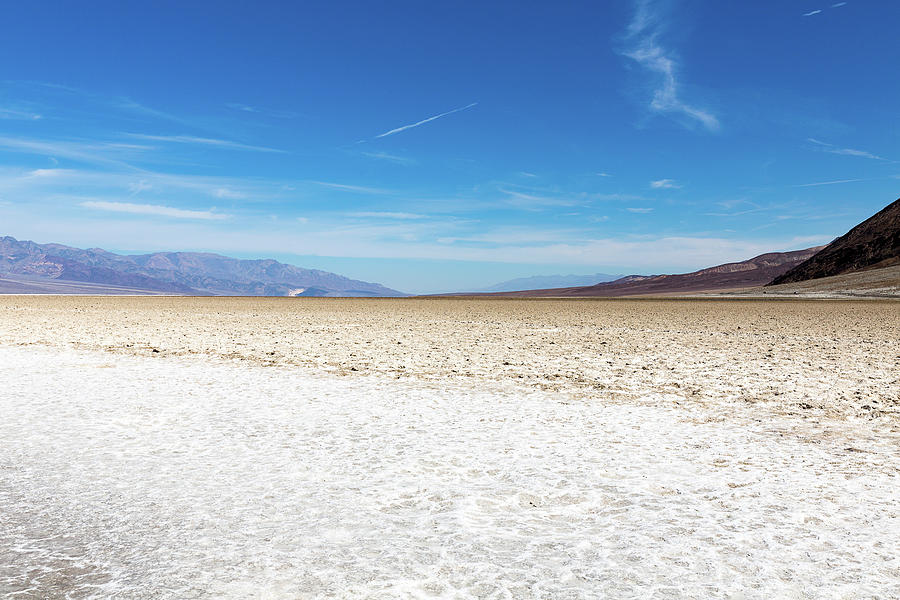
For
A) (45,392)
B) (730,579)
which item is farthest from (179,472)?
(45,392)

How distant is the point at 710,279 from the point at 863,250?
71.6 metres

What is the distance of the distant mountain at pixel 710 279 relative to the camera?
147 m

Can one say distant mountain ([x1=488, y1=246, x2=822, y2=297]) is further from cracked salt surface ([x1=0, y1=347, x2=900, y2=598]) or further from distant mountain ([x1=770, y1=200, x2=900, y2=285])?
cracked salt surface ([x1=0, y1=347, x2=900, y2=598])

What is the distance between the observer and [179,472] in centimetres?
532

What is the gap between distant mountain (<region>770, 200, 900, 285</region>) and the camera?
84.4 meters

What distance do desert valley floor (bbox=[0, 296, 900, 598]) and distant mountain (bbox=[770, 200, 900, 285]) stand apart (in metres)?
86.9

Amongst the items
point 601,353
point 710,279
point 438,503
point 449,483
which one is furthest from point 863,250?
point 438,503

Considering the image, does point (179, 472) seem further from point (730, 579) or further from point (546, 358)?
point (546, 358)

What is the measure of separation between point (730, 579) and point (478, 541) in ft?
4.64

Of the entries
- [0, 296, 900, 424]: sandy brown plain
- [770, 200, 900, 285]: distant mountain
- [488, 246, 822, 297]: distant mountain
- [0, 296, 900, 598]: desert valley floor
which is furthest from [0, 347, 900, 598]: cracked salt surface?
[488, 246, 822, 297]: distant mountain

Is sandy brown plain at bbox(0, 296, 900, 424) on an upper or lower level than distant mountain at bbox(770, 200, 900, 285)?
lower

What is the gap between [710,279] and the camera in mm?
159750

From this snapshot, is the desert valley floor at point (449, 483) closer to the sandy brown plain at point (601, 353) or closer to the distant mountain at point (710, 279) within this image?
the sandy brown plain at point (601, 353)

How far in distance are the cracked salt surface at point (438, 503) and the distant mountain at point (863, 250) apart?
3493 inches
